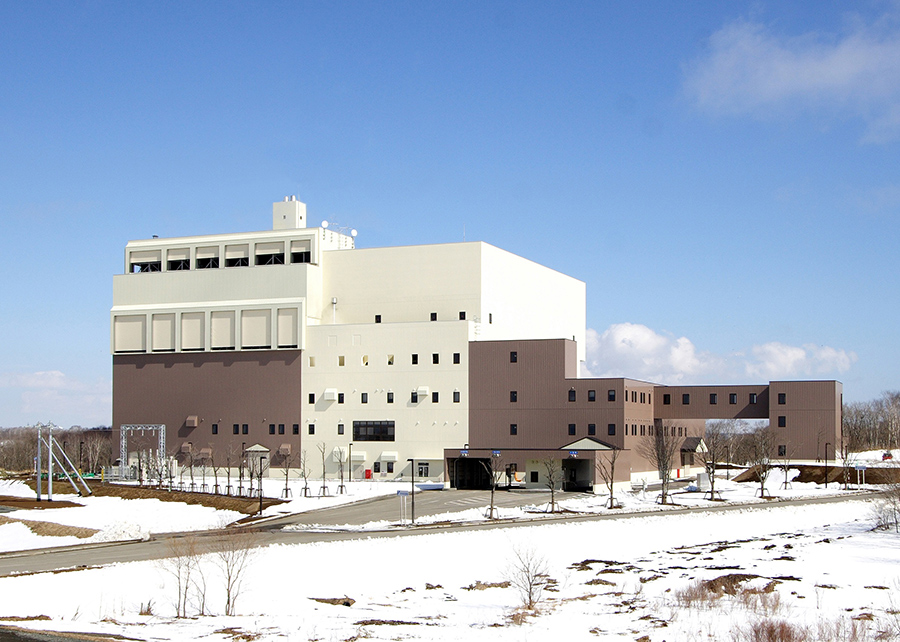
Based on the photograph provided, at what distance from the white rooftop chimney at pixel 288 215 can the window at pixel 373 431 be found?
25323 mm

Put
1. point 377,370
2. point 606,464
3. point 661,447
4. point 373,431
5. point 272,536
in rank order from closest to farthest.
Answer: point 272,536
point 661,447
point 606,464
point 373,431
point 377,370

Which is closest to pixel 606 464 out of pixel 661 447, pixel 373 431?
pixel 661 447

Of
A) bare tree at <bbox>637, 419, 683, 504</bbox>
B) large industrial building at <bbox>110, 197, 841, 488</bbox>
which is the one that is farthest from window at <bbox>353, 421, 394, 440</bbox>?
bare tree at <bbox>637, 419, 683, 504</bbox>

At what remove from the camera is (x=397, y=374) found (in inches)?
3733

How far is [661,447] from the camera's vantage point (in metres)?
82.2

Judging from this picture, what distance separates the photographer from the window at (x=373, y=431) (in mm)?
94688

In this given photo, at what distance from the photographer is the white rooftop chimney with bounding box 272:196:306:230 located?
108 m

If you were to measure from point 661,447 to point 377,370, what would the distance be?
29.3 meters

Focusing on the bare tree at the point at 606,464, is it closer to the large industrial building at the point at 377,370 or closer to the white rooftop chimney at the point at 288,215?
the large industrial building at the point at 377,370

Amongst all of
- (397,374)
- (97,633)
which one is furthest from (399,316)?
(97,633)

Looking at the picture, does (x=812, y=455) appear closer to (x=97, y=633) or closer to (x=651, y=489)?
(x=651, y=489)

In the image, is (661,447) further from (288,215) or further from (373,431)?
(288,215)

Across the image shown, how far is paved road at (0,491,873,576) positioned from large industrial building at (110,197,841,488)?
48.9ft

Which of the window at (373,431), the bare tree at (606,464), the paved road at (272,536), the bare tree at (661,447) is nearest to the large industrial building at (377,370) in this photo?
the window at (373,431)
